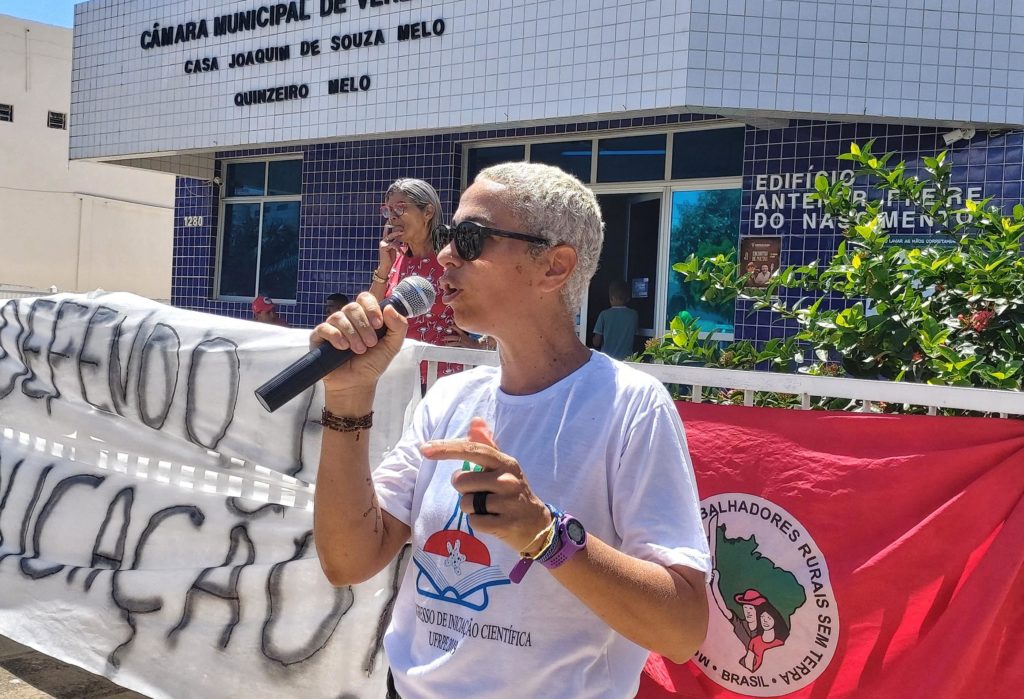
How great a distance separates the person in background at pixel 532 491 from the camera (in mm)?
1669

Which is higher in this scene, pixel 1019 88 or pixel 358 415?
pixel 1019 88

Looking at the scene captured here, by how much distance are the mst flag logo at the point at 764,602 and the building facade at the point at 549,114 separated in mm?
5060

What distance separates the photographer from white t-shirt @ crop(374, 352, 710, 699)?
5.67 feet

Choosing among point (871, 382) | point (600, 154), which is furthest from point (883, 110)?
point (871, 382)

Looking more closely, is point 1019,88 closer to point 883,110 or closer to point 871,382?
point 883,110

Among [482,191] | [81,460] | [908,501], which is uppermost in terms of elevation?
[482,191]

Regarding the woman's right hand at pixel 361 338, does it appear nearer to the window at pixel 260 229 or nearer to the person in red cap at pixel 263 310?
the person in red cap at pixel 263 310

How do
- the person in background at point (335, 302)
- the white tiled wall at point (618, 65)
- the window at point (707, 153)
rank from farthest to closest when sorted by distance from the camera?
the person in background at point (335, 302)
the window at point (707, 153)
the white tiled wall at point (618, 65)

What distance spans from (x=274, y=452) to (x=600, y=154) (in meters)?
6.31

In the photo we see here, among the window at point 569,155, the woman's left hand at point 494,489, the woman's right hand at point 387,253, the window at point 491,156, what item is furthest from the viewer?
the window at point 491,156

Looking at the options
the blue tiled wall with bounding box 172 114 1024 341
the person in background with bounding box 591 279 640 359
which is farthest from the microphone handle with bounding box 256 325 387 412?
the person in background with bounding box 591 279 640 359

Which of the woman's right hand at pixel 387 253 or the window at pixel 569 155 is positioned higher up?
the window at pixel 569 155

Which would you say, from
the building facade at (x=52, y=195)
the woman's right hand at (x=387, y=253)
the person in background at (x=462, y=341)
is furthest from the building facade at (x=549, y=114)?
the building facade at (x=52, y=195)

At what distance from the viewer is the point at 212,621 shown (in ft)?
12.1
